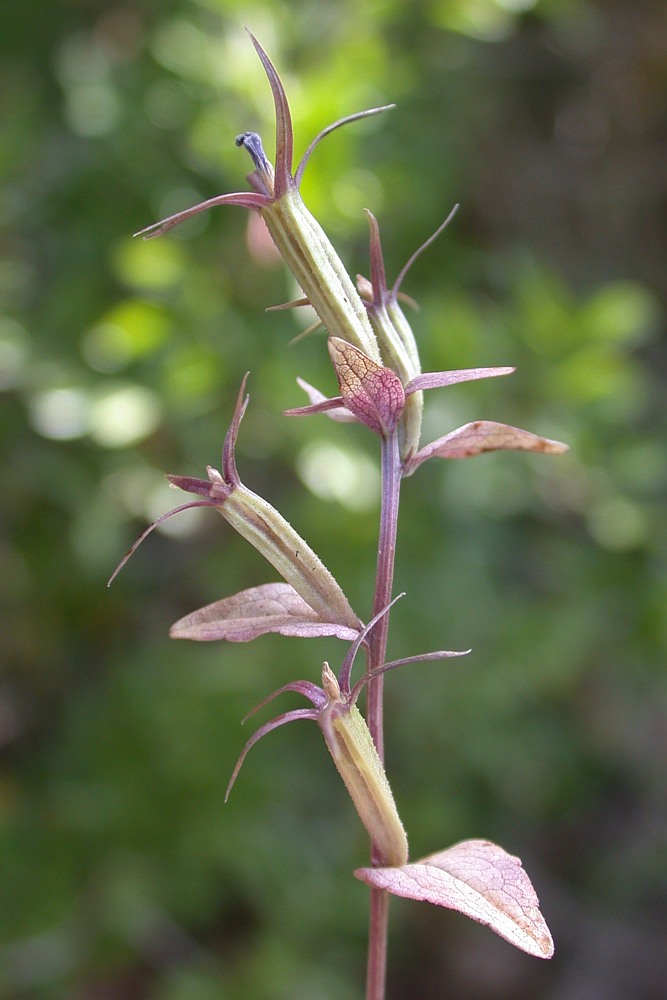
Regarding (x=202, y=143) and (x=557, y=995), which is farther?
(x=557, y=995)

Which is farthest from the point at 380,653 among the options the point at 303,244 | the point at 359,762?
the point at 303,244

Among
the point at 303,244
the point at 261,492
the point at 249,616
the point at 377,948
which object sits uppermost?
the point at 303,244

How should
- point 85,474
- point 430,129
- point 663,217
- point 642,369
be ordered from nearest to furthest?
1. point 85,474
2. point 430,129
3. point 642,369
4. point 663,217

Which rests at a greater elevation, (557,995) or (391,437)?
(391,437)

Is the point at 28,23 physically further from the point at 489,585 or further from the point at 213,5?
the point at 489,585

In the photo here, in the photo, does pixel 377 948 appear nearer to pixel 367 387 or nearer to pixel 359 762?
pixel 359 762

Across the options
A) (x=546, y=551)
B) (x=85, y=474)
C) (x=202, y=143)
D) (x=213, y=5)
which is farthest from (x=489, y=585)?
(x=213, y=5)

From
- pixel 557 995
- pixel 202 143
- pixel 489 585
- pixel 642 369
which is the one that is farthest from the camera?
pixel 642 369
